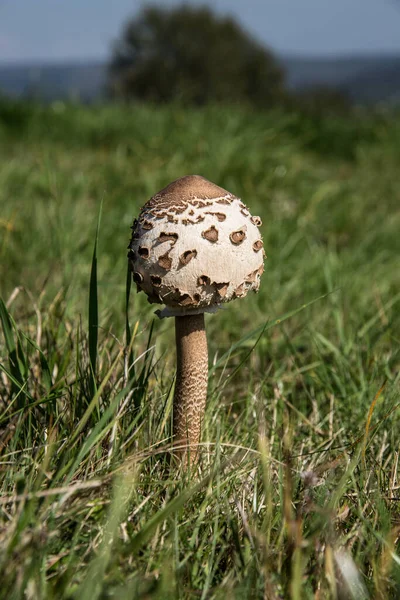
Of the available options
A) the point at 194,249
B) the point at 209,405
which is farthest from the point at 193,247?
the point at 209,405

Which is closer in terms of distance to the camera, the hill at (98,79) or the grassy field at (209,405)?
the grassy field at (209,405)

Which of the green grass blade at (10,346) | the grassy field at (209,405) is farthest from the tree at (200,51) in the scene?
the green grass blade at (10,346)

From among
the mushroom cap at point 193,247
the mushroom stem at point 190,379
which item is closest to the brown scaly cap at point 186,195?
the mushroom cap at point 193,247

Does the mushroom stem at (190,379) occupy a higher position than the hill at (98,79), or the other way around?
the hill at (98,79)

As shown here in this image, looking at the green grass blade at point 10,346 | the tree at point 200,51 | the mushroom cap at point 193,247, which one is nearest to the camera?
the mushroom cap at point 193,247

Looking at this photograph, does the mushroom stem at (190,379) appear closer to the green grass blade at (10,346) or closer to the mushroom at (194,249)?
the mushroom at (194,249)

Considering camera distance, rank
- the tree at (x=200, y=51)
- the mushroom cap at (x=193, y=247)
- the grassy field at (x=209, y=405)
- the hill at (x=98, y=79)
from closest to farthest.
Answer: the grassy field at (x=209, y=405), the mushroom cap at (x=193, y=247), the hill at (x=98, y=79), the tree at (x=200, y=51)
